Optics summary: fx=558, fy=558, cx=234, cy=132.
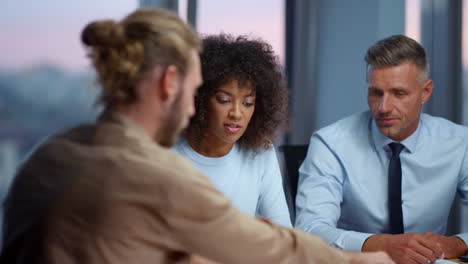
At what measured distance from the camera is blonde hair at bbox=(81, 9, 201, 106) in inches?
43.6

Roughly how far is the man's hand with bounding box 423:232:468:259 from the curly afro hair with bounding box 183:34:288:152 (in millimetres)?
774

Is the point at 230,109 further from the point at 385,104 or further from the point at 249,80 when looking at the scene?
the point at 385,104

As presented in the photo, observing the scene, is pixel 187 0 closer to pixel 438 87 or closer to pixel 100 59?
pixel 438 87

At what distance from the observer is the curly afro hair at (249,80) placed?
2139 mm

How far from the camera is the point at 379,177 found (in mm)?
2285

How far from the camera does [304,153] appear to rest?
251cm

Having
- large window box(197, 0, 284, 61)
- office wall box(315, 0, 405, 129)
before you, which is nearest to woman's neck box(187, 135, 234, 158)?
large window box(197, 0, 284, 61)

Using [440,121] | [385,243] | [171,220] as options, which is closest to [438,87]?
[440,121]

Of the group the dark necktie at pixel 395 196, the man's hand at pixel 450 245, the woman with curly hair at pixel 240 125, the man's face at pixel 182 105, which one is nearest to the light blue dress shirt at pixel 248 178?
the woman with curly hair at pixel 240 125

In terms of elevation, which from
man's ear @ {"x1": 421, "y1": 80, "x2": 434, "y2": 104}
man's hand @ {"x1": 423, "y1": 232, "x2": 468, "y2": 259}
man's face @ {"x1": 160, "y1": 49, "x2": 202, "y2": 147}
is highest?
man's face @ {"x1": 160, "y1": 49, "x2": 202, "y2": 147}

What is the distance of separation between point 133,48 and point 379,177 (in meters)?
1.46

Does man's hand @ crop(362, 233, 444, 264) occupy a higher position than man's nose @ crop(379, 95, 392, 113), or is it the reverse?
man's nose @ crop(379, 95, 392, 113)

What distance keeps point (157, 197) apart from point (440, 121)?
1.85 m

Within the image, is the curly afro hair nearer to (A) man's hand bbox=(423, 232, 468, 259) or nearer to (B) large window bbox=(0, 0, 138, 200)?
(B) large window bbox=(0, 0, 138, 200)
